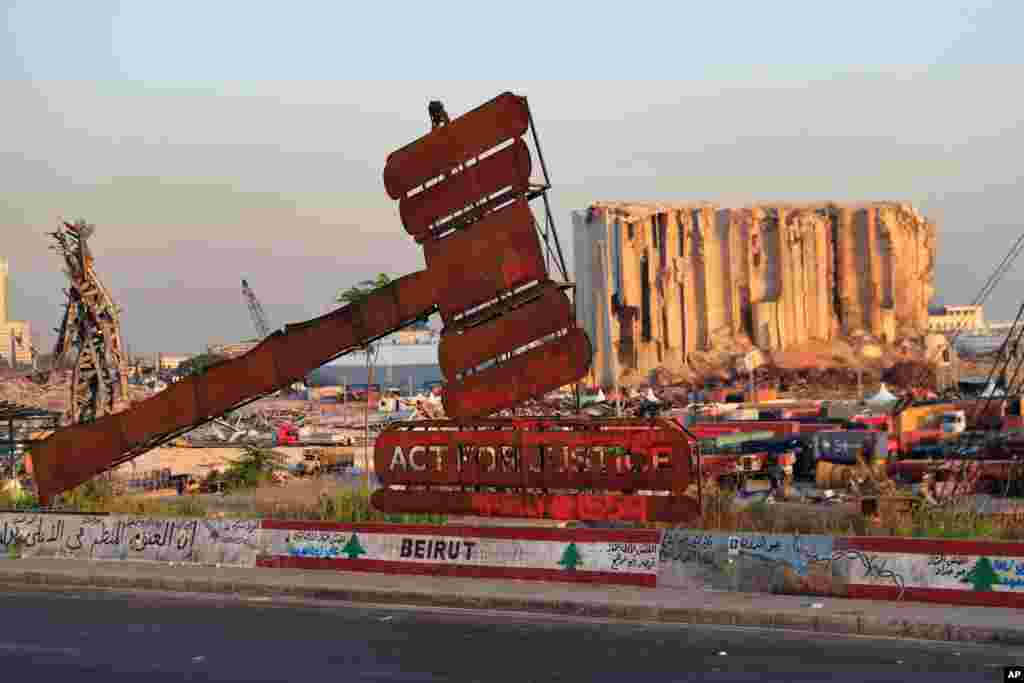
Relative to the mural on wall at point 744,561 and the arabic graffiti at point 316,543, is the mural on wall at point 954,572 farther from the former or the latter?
the arabic graffiti at point 316,543

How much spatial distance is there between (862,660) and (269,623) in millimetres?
8748

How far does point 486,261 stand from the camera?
23.3 m

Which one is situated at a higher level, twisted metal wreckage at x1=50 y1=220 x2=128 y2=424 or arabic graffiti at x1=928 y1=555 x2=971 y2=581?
twisted metal wreckage at x1=50 y1=220 x2=128 y2=424

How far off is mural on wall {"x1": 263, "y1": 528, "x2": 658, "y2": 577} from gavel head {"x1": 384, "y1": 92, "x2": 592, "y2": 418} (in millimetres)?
2339

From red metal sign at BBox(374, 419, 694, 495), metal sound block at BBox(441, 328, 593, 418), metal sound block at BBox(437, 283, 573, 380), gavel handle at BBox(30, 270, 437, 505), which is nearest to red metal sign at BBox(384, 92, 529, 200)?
gavel handle at BBox(30, 270, 437, 505)

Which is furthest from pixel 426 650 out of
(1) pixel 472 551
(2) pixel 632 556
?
(1) pixel 472 551

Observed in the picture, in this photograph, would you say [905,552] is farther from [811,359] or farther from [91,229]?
[811,359]

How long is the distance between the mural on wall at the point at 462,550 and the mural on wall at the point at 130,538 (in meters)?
0.81

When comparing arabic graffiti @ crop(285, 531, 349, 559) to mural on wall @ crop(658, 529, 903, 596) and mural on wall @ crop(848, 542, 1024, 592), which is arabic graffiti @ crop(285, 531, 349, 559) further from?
mural on wall @ crop(848, 542, 1024, 592)

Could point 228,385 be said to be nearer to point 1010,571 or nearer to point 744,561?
point 744,561

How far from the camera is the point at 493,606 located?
21031 mm

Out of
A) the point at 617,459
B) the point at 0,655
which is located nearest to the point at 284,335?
the point at 617,459

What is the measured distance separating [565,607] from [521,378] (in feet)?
14.3

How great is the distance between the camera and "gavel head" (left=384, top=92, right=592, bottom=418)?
75.3ft
